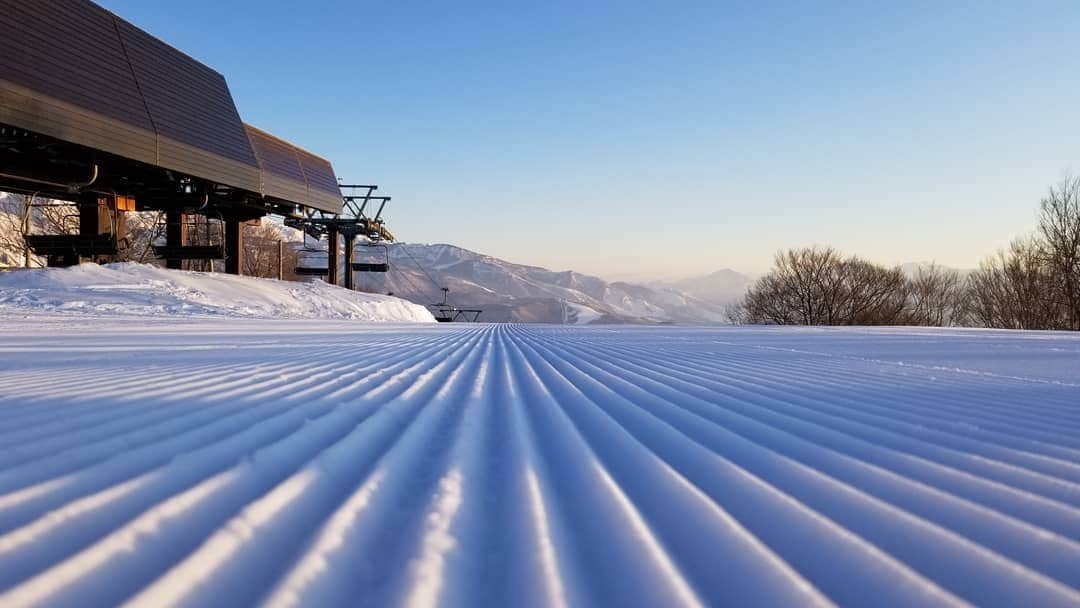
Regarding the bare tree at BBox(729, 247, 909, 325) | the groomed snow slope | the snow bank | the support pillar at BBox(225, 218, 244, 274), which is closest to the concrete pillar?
the snow bank

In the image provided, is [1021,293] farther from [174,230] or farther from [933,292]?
[174,230]

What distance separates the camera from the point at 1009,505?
1.02m

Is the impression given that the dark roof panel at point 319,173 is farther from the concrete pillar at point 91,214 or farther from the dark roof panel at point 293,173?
the concrete pillar at point 91,214

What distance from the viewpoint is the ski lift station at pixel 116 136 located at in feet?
26.7

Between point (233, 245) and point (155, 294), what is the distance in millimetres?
6800

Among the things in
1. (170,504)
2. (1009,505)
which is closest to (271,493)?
(170,504)

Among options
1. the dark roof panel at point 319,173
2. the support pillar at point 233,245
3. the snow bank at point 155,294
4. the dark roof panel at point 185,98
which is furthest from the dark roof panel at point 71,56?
the dark roof panel at point 319,173

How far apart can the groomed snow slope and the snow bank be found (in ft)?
21.4

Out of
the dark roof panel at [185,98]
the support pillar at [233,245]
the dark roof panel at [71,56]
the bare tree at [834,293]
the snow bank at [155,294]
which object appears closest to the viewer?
the snow bank at [155,294]

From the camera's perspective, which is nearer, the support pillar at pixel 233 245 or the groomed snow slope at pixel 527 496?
the groomed snow slope at pixel 527 496

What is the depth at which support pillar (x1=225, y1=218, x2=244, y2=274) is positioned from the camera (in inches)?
571

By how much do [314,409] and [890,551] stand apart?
1.62 meters

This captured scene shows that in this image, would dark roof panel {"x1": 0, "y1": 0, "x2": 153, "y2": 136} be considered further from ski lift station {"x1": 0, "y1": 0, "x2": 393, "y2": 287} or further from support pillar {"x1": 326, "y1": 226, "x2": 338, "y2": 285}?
support pillar {"x1": 326, "y1": 226, "x2": 338, "y2": 285}

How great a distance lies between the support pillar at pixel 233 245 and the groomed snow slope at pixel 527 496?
44.7 feet
